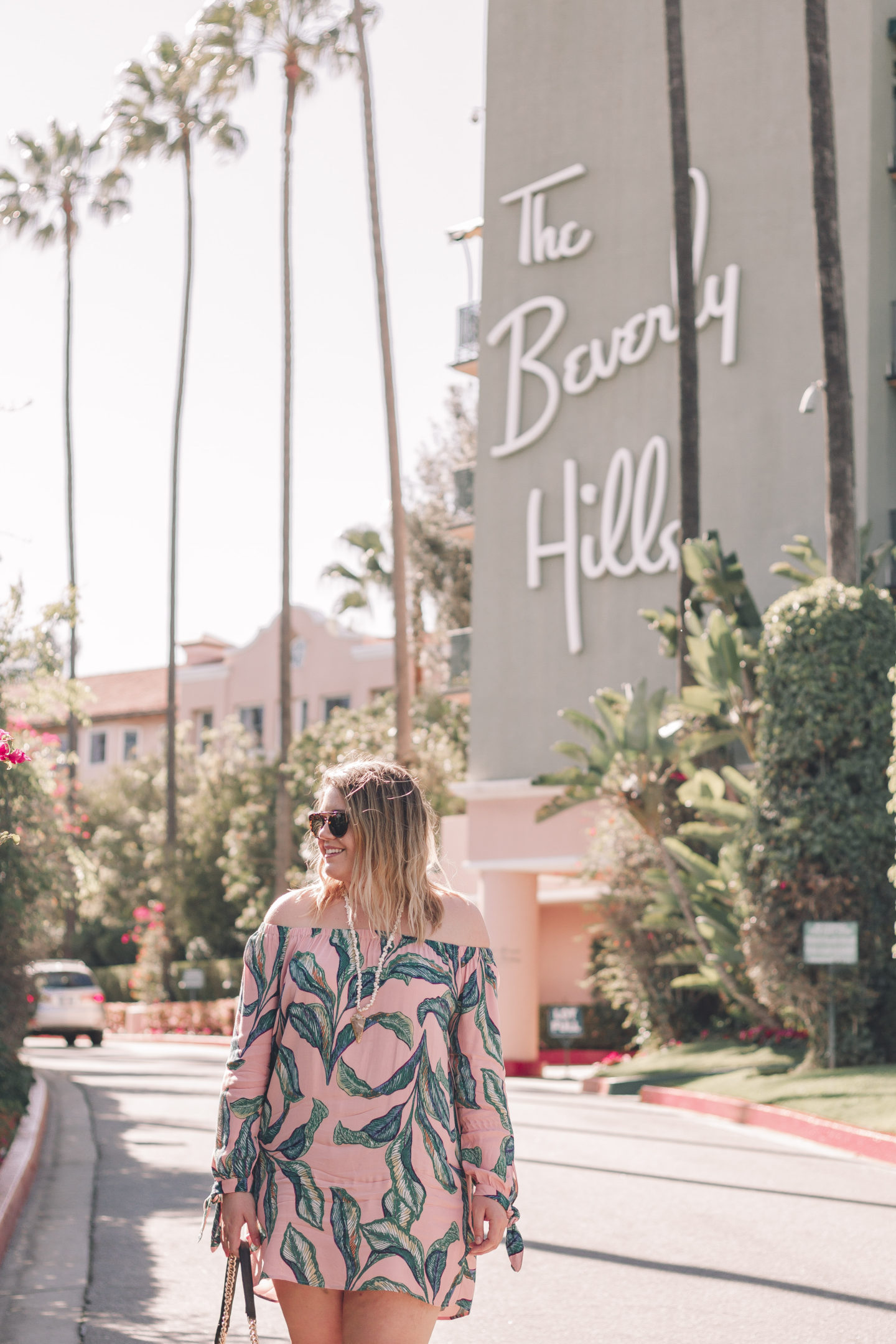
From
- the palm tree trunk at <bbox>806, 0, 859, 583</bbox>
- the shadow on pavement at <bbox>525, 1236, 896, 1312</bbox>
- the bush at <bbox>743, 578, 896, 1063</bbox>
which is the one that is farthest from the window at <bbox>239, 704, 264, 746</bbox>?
the shadow on pavement at <bbox>525, 1236, 896, 1312</bbox>

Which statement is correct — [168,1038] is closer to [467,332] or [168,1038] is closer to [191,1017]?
[191,1017]

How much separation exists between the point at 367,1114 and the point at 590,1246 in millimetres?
5422

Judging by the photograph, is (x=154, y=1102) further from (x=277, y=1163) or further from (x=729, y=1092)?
(x=277, y=1163)

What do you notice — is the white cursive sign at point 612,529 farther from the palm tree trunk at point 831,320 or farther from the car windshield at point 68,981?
the car windshield at point 68,981

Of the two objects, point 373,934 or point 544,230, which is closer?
point 373,934

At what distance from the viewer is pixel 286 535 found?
1382 inches

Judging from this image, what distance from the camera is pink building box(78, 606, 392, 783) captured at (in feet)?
165

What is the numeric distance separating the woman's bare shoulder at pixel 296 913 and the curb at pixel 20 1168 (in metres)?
5.35

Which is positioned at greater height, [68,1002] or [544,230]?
[544,230]

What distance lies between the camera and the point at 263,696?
54062 mm

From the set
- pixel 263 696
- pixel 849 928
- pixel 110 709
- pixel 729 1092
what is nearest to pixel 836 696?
pixel 849 928

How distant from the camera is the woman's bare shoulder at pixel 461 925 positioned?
138 inches

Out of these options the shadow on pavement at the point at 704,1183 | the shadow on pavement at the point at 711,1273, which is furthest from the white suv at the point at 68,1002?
the shadow on pavement at the point at 711,1273

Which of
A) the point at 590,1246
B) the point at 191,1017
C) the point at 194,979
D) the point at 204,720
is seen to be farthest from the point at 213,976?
the point at 590,1246
